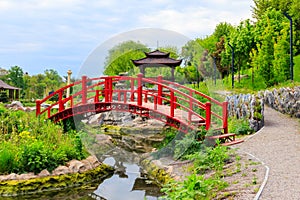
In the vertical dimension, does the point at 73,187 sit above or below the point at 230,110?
below

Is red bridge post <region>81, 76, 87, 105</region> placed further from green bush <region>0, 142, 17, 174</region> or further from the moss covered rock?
green bush <region>0, 142, 17, 174</region>

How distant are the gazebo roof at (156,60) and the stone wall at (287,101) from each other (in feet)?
15.1

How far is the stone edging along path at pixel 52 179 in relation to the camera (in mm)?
9805

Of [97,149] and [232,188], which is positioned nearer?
[232,188]

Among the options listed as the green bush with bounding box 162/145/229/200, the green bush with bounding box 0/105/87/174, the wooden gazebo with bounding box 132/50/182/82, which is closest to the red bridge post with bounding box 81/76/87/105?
the green bush with bounding box 0/105/87/174

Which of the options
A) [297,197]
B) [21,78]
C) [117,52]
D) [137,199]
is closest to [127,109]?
[117,52]

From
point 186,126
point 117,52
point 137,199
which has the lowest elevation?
point 137,199

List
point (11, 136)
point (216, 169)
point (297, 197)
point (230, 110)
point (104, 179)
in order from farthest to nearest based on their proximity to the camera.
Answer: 1. point (230, 110)
2. point (11, 136)
3. point (104, 179)
4. point (216, 169)
5. point (297, 197)

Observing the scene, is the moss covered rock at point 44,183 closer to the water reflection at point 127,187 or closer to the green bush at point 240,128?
the water reflection at point 127,187

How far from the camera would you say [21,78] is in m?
39.7

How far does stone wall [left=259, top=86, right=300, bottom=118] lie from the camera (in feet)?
48.1

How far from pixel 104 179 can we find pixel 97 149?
7.82 ft

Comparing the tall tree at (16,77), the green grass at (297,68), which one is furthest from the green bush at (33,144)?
the tall tree at (16,77)

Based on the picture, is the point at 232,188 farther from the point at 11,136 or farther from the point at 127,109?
the point at 11,136
